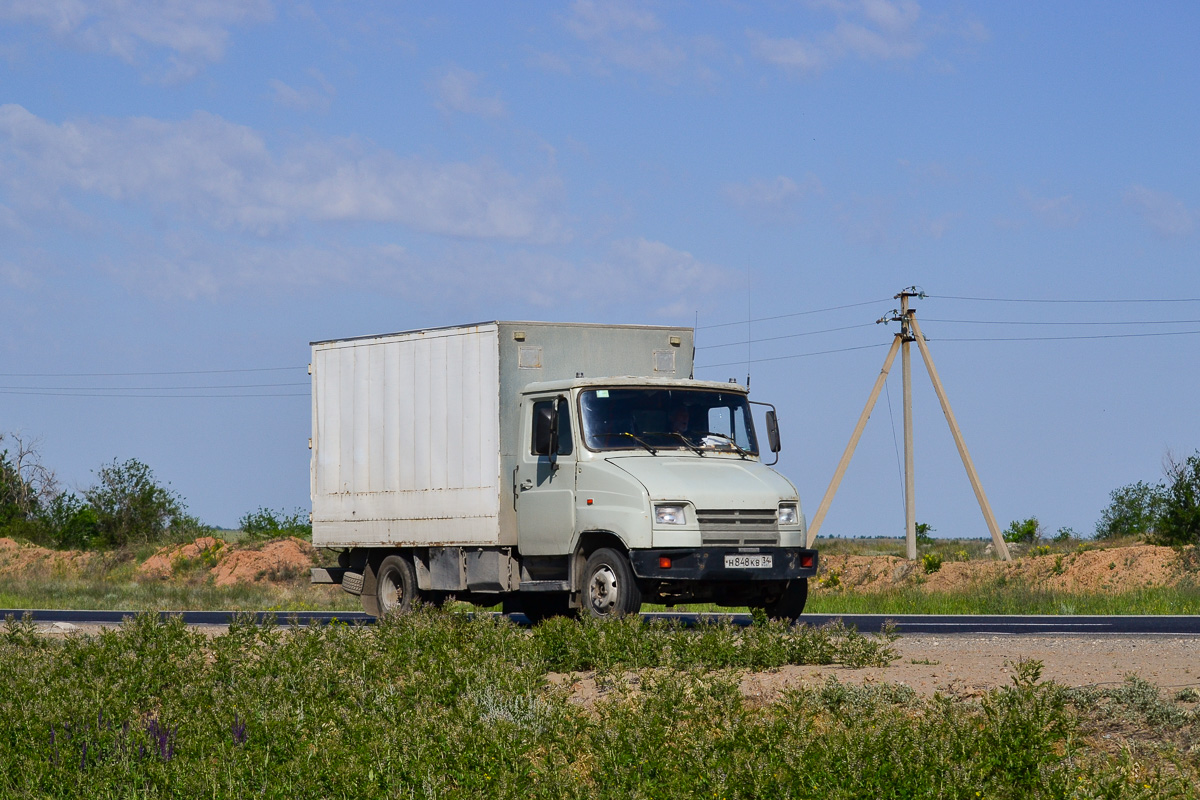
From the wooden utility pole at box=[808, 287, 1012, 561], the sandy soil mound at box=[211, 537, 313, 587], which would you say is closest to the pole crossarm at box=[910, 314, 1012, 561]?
the wooden utility pole at box=[808, 287, 1012, 561]

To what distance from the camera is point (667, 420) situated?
579 inches

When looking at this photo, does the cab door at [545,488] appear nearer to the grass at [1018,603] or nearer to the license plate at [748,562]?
the license plate at [748,562]

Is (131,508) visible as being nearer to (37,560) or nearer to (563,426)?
(37,560)

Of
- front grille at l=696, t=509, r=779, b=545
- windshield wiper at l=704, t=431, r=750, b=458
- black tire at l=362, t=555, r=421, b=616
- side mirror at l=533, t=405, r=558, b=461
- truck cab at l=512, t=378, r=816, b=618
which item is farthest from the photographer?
black tire at l=362, t=555, r=421, b=616

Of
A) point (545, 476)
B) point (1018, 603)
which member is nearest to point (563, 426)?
point (545, 476)

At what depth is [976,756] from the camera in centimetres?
670

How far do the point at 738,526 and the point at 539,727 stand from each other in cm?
575

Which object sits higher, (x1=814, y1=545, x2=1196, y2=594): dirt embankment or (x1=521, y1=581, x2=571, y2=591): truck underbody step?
(x1=521, y1=581, x2=571, y2=591): truck underbody step

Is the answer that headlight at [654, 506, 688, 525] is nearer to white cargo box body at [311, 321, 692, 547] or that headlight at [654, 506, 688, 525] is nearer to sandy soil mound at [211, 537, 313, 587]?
white cargo box body at [311, 321, 692, 547]

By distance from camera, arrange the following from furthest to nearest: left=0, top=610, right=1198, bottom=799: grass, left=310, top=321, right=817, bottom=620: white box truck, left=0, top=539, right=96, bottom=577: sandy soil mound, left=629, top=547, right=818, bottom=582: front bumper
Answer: left=0, top=539, right=96, bottom=577: sandy soil mound
left=310, top=321, right=817, bottom=620: white box truck
left=629, top=547, right=818, bottom=582: front bumper
left=0, top=610, right=1198, bottom=799: grass

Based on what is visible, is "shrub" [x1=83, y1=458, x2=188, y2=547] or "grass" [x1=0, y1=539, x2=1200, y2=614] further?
"shrub" [x1=83, y1=458, x2=188, y2=547]

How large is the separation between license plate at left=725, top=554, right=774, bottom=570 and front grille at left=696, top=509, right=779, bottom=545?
5.8 inches

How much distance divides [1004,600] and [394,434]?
1212cm

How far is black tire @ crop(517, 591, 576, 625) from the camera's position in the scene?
16.1 m
